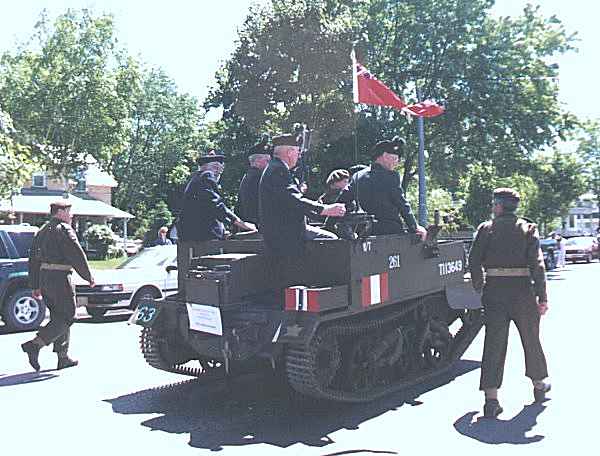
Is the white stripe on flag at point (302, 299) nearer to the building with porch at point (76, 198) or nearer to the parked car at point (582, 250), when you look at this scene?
the parked car at point (582, 250)

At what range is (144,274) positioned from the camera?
1382cm

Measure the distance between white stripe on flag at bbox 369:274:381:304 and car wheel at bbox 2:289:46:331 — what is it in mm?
7356

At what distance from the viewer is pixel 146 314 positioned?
284 inches

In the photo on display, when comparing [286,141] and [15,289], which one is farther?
[15,289]

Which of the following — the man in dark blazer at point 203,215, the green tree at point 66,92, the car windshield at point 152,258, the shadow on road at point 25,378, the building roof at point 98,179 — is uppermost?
the green tree at point 66,92

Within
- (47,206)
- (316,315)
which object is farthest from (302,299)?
(47,206)

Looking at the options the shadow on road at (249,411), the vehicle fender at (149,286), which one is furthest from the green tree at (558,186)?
the shadow on road at (249,411)

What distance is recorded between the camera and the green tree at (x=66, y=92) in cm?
4028

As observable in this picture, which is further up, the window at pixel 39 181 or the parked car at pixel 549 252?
the window at pixel 39 181

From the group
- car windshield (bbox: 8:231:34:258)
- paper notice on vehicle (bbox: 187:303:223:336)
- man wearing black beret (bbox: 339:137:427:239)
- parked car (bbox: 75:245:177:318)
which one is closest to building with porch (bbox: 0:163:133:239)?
parked car (bbox: 75:245:177:318)

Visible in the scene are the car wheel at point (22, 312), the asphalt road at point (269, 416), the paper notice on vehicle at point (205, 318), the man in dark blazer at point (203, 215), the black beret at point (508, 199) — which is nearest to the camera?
the asphalt road at point (269, 416)

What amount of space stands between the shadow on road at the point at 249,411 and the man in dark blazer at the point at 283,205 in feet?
4.63

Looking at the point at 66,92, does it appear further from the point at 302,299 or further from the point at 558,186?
the point at 302,299

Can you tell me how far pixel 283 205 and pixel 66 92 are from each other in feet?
119
